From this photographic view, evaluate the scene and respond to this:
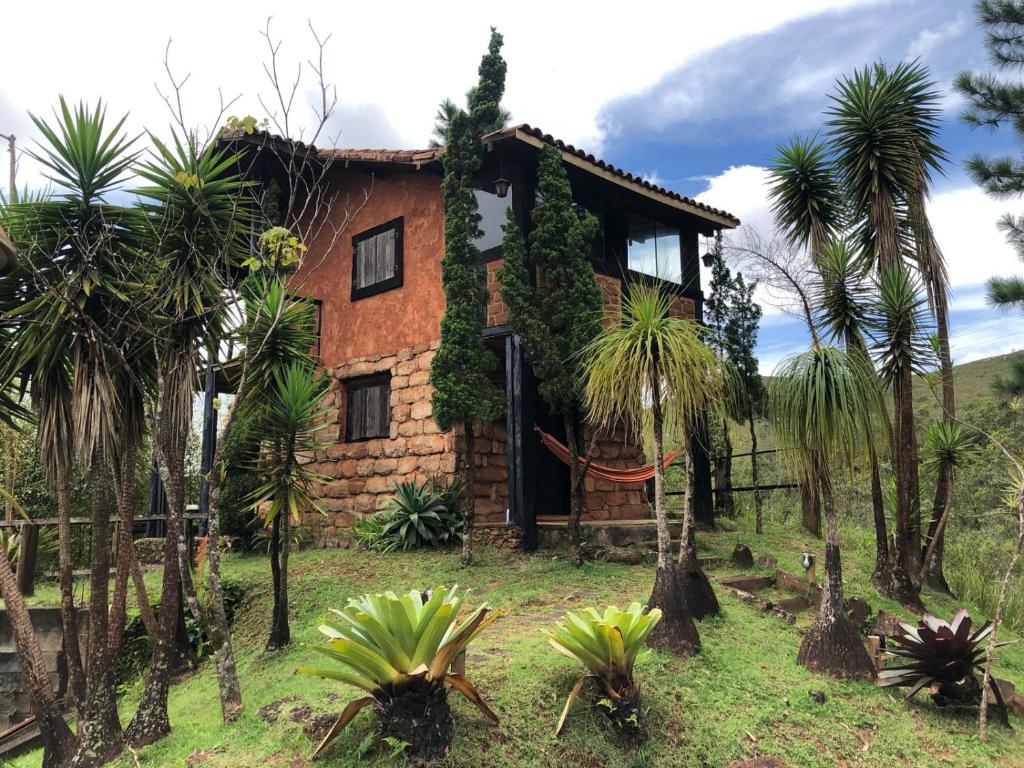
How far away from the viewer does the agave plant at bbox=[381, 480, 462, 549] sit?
8609mm

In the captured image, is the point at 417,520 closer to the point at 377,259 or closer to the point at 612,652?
the point at 377,259

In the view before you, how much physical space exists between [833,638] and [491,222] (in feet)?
21.6

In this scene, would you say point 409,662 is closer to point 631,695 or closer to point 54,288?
point 631,695

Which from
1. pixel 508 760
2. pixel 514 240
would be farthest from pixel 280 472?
pixel 514 240

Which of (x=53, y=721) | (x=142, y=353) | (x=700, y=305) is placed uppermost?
(x=700, y=305)

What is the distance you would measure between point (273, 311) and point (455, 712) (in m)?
3.35

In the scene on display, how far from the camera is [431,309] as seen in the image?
9727 mm

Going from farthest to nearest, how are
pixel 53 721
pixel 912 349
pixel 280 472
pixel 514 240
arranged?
pixel 514 240, pixel 912 349, pixel 280 472, pixel 53 721

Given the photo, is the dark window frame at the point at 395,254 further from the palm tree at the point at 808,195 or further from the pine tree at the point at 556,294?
the palm tree at the point at 808,195

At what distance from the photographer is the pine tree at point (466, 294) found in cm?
797

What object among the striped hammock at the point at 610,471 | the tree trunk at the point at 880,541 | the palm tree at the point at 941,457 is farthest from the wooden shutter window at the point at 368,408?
the palm tree at the point at 941,457

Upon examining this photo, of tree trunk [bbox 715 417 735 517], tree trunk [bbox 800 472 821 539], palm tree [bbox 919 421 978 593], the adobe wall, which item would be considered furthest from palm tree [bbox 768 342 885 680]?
tree trunk [bbox 715 417 735 517]

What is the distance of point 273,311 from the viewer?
561 centimetres

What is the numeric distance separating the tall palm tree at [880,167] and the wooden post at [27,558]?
9.66m
